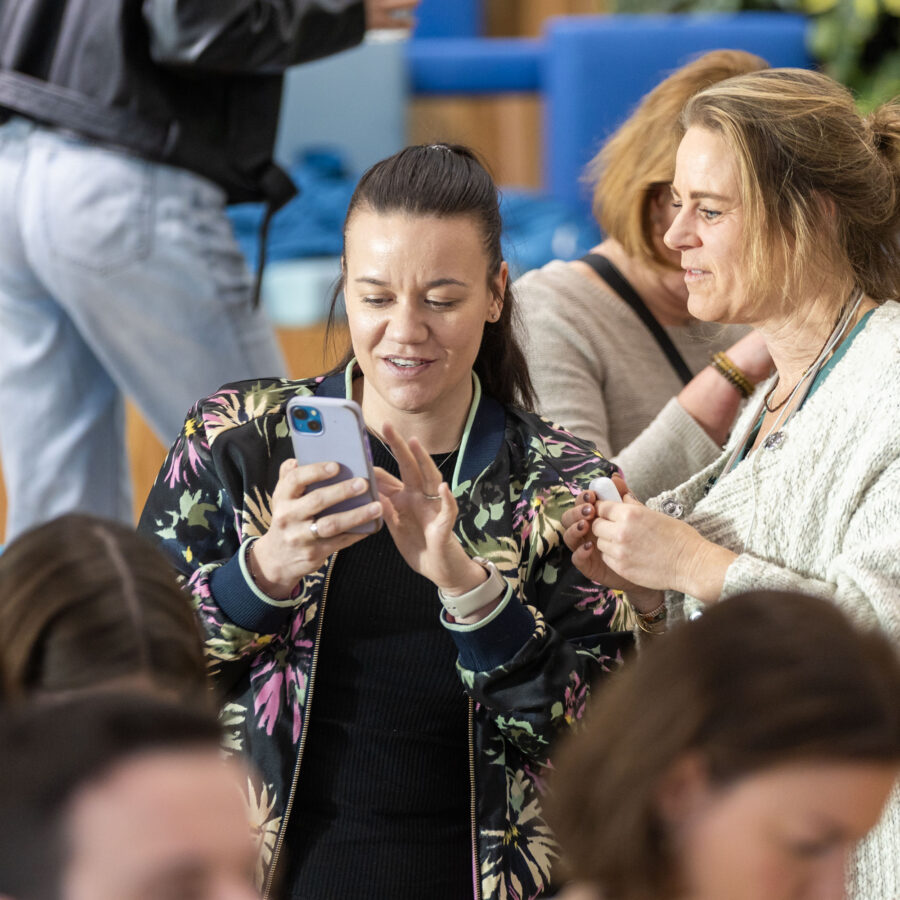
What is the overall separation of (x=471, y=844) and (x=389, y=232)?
2.03ft

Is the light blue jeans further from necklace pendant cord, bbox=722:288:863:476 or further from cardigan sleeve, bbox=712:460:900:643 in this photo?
cardigan sleeve, bbox=712:460:900:643

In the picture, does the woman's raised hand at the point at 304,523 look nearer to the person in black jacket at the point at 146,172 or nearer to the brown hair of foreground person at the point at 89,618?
the brown hair of foreground person at the point at 89,618

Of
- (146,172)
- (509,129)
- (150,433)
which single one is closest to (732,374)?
(146,172)

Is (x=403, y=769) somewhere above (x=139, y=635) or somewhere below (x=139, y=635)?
below

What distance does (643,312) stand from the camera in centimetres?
190

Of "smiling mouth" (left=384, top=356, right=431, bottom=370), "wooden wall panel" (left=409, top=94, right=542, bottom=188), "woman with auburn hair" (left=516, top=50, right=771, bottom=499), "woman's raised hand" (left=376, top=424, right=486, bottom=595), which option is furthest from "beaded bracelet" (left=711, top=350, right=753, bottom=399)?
"wooden wall panel" (left=409, top=94, right=542, bottom=188)

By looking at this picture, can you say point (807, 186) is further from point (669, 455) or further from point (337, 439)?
point (337, 439)

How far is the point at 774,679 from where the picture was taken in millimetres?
669

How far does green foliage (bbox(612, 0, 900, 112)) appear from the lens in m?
4.38

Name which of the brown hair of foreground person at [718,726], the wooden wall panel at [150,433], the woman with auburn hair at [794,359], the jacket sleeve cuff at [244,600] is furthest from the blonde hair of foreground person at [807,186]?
the wooden wall panel at [150,433]

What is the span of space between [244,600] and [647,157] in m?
0.91

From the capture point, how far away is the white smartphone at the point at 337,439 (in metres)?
1.11

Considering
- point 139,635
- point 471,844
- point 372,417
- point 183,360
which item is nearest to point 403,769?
point 471,844

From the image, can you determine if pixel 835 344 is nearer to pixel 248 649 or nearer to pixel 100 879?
pixel 248 649
